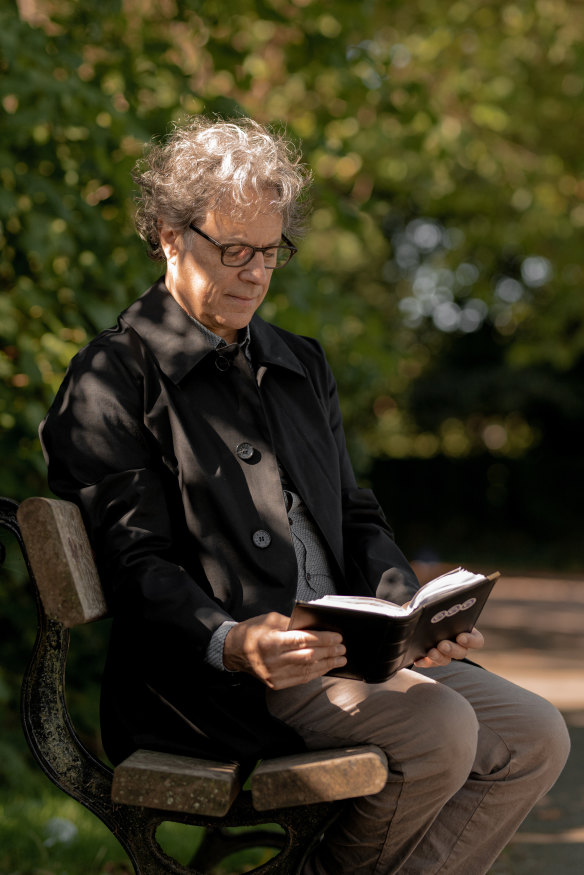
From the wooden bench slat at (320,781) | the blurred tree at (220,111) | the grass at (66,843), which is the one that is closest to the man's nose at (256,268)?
the wooden bench slat at (320,781)

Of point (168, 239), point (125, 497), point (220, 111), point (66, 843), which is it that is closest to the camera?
point (125, 497)

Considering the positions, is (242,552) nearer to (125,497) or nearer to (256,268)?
(125,497)

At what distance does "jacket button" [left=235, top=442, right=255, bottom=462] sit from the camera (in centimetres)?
266

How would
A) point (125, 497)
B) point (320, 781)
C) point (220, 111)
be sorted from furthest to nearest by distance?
point (220, 111), point (125, 497), point (320, 781)

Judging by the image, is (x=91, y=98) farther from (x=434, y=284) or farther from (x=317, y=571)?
(x=434, y=284)

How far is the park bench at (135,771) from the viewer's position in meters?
2.27

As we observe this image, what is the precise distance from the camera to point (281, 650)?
2230 mm

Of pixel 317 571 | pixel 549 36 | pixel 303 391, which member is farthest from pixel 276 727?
pixel 549 36

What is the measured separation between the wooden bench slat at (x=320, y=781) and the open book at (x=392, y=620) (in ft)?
0.58

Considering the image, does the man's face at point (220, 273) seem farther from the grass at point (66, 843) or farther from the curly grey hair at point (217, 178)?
the grass at point (66, 843)

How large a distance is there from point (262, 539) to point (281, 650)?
0.39 meters

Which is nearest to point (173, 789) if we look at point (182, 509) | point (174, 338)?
point (182, 509)

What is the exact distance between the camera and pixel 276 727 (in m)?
2.46

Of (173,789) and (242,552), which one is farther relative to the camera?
(242,552)
